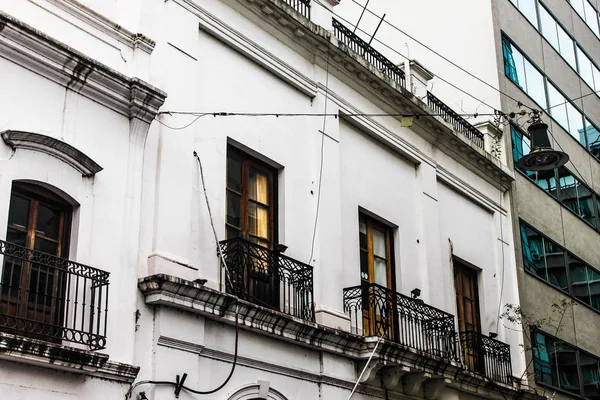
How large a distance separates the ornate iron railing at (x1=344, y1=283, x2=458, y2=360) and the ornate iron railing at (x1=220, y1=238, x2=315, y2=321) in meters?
1.18

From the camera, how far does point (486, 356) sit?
716 inches

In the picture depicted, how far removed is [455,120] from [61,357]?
13132mm

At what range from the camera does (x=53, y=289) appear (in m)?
9.89

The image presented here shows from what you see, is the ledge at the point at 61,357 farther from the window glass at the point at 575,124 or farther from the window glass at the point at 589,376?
the window glass at the point at 575,124

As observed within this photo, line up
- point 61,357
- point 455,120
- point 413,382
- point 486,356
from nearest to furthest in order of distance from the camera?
point 61,357 < point 413,382 < point 486,356 < point 455,120

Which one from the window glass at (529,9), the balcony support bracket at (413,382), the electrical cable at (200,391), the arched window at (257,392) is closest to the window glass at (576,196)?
the window glass at (529,9)

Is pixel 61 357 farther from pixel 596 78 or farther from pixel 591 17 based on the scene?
pixel 591 17

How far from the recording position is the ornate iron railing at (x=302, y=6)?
15.8m

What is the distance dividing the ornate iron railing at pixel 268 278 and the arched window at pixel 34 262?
2823 mm

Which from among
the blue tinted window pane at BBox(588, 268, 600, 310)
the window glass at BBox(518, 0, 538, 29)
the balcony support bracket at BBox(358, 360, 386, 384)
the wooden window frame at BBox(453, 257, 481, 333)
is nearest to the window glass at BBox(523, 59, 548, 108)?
the window glass at BBox(518, 0, 538, 29)

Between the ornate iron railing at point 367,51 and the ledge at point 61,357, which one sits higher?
the ornate iron railing at point 367,51

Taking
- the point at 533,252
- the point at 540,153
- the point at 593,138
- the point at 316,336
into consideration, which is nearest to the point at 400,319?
the point at 316,336

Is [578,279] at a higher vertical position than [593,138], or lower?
lower

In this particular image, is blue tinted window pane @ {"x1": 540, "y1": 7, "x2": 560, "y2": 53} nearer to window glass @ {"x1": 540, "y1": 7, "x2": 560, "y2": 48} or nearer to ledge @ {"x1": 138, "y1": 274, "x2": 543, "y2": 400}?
window glass @ {"x1": 540, "y1": 7, "x2": 560, "y2": 48}
